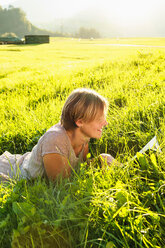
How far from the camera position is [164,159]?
84.2 inches

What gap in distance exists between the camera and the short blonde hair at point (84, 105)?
8.06 ft

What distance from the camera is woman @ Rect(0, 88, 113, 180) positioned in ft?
7.93

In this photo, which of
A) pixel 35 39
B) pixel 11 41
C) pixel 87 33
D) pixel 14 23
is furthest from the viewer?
pixel 14 23

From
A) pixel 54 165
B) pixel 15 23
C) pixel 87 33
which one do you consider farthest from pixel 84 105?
pixel 15 23

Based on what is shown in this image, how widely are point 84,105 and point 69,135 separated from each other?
0.39 meters

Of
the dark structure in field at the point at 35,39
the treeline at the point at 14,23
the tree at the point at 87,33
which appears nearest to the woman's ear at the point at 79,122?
the dark structure in field at the point at 35,39

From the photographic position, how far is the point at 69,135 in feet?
8.67

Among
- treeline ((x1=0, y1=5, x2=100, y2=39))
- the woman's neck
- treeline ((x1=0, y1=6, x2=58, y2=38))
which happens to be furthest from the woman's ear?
treeline ((x1=0, y1=6, x2=58, y2=38))

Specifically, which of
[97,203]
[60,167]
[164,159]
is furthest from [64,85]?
[97,203]

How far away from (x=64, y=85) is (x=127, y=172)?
3.99 metres

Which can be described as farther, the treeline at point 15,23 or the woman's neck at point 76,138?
the treeline at point 15,23

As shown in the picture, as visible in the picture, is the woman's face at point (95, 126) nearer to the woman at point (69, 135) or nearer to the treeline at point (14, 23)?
the woman at point (69, 135)

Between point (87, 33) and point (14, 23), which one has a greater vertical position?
point (14, 23)

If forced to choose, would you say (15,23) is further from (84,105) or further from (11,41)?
(84,105)
